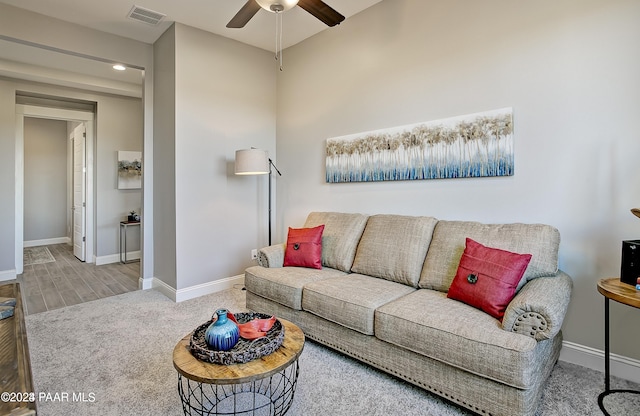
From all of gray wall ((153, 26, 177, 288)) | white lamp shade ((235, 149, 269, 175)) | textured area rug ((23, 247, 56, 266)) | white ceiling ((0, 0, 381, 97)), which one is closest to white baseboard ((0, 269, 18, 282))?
textured area rug ((23, 247, 56, 266))

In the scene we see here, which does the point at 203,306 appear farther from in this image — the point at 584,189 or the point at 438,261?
the point at 584,189

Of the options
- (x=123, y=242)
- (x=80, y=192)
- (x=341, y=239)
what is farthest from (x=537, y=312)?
(x=80, y=192)

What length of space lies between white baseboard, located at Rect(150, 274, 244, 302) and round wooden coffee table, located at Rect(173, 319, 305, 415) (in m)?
1.68

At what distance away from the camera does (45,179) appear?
705 cm

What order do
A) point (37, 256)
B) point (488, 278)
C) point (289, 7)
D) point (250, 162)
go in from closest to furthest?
1. point (488, 278)
2. point (289, 7)
3. point (250, 162)
4. point (37, 256)

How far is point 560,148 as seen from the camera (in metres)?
2.24

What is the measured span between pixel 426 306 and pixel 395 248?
2.37ft

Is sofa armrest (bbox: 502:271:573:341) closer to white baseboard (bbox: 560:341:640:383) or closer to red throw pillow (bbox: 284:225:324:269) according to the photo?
white baseboard (bbox: 560:341:640:383)

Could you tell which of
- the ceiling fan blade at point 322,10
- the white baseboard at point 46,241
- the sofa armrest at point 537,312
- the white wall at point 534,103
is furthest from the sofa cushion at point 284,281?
the white baseboard at point 46,241

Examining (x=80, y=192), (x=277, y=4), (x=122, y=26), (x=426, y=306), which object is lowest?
(x=426, y=306)

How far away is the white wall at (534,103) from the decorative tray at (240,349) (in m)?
1.88

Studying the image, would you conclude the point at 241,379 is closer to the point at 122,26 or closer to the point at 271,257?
the point at 271,257

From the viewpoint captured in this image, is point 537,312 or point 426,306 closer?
point 537,312

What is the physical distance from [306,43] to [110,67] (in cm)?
271
